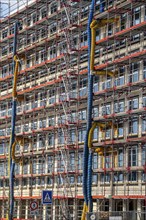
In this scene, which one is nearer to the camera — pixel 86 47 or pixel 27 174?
pixel 86 47

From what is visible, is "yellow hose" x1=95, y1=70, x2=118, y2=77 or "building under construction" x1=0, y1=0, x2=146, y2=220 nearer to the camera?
"building under construction" x1=0, y1=0, x2=146, y2=220

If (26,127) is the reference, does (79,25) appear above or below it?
above

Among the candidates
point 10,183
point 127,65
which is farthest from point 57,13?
point 10,183

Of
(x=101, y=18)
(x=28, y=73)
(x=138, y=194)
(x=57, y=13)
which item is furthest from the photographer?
(x=28, y=73)

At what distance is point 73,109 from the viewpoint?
4931 centimetres

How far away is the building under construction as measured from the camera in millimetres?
43656

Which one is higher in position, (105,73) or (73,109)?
A: (105,73)

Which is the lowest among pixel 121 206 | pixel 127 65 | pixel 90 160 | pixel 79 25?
pixel 121 206

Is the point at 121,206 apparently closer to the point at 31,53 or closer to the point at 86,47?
the point at 86,47

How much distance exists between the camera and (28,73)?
184 ft

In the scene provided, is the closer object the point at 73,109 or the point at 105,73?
the point at 105,73

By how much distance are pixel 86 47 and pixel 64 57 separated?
202cm

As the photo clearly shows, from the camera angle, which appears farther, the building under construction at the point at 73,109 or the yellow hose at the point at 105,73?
the yellow hose at the point at 105,73

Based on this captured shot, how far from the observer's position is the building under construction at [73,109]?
43.7m
